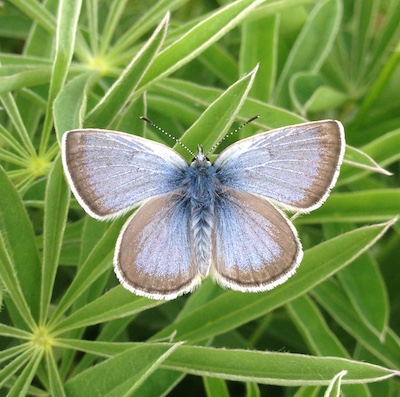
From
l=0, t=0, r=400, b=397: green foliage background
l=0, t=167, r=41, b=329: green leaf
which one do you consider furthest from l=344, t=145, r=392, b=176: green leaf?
l=0, t=167, r=41, b=329: green leaf

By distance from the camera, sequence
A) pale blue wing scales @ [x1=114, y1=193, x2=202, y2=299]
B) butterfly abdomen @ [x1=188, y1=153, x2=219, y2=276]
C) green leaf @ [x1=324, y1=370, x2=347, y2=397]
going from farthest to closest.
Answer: butterfly abdomen @ [x1=188, y1=153, x2=219, y2=276], pale blue wing scales @ [x1=114, y1=193, x2=202, y2=299], green leaf @ [x1=324, y1=370, x2=347, y2=397]

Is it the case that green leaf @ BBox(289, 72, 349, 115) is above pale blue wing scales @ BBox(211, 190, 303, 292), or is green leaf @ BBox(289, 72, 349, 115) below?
above

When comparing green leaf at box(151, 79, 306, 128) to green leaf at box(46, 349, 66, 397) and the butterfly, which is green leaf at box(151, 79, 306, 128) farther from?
green leaf at box(46, 349, 66, 397)

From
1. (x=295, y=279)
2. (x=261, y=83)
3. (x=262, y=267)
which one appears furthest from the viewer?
(x=261, y=83)

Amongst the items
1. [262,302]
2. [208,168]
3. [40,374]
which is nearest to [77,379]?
[40,374]

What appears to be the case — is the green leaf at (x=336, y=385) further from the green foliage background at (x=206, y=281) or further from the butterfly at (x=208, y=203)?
the butterfly at (x=208, y=203)

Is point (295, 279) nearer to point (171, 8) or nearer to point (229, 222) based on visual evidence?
point (229, 222)
